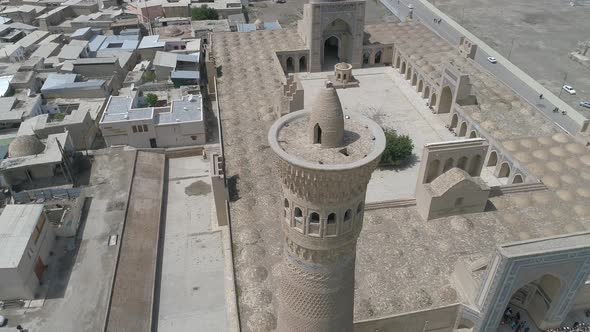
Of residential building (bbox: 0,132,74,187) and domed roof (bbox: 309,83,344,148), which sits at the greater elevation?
domed roof (bbox: 309,83,344,148)

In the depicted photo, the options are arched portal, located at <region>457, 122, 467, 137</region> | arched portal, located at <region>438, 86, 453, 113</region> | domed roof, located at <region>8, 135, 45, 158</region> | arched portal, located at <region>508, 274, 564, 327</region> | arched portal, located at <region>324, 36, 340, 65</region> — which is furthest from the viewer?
arched portal, located at <region>324, 36, 340, 65</region>

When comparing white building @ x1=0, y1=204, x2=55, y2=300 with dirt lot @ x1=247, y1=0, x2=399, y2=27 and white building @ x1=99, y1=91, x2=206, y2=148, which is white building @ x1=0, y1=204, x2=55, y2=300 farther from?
dirt lot @ x1=247, y1=0, x2=399, y2=27

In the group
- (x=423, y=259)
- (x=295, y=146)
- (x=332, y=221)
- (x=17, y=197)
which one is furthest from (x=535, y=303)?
(x=17, y=197)

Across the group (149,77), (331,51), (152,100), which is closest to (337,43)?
(331,51)

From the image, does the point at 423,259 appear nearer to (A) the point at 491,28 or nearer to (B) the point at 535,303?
(B) the point at 535,303

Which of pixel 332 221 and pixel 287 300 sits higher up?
pixel 332 221

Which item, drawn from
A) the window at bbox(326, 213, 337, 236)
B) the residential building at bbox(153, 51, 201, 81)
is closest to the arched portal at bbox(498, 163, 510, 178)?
the window at bbox(326, 213, 337, 236)

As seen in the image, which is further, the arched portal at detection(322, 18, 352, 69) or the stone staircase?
the arched portal at detection(322, 18, 352, 69)

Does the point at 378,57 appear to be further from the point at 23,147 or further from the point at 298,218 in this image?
the point at 298,218

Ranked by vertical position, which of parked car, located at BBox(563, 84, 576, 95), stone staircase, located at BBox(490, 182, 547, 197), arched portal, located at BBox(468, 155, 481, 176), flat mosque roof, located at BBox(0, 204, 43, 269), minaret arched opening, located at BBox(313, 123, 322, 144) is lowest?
parked car, located at BBox(563, 84, 576, 95)
